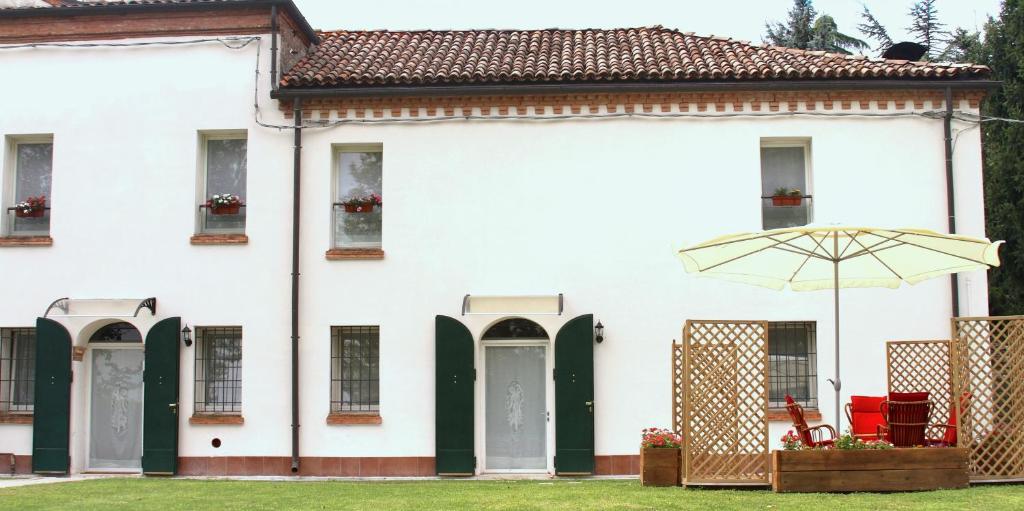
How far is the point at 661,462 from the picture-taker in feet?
37.5

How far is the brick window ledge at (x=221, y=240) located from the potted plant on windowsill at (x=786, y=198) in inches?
325

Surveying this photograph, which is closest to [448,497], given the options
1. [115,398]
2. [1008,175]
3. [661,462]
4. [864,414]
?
[661,462]

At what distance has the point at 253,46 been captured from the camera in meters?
15.3

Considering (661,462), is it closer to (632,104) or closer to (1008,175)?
(632,104)

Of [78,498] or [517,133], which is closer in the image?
[78,498]

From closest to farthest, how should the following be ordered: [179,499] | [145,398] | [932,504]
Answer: [932,504] < [179,499] < [145,398]

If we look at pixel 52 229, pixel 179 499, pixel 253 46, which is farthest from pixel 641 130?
pixel 52 229

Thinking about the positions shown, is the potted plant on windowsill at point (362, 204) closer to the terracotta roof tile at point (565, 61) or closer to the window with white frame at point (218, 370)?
the terracotta roof tile at point (565, 61)

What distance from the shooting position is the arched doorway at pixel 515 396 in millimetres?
14828

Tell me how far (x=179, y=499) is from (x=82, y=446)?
15.6ft

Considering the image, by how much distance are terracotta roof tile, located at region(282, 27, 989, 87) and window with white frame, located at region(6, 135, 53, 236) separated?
14.4ft

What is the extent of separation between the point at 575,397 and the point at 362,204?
4493 millimetres

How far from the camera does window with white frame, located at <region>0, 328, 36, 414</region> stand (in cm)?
1542

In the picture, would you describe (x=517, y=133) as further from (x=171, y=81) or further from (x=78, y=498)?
(x=78, y=498)
